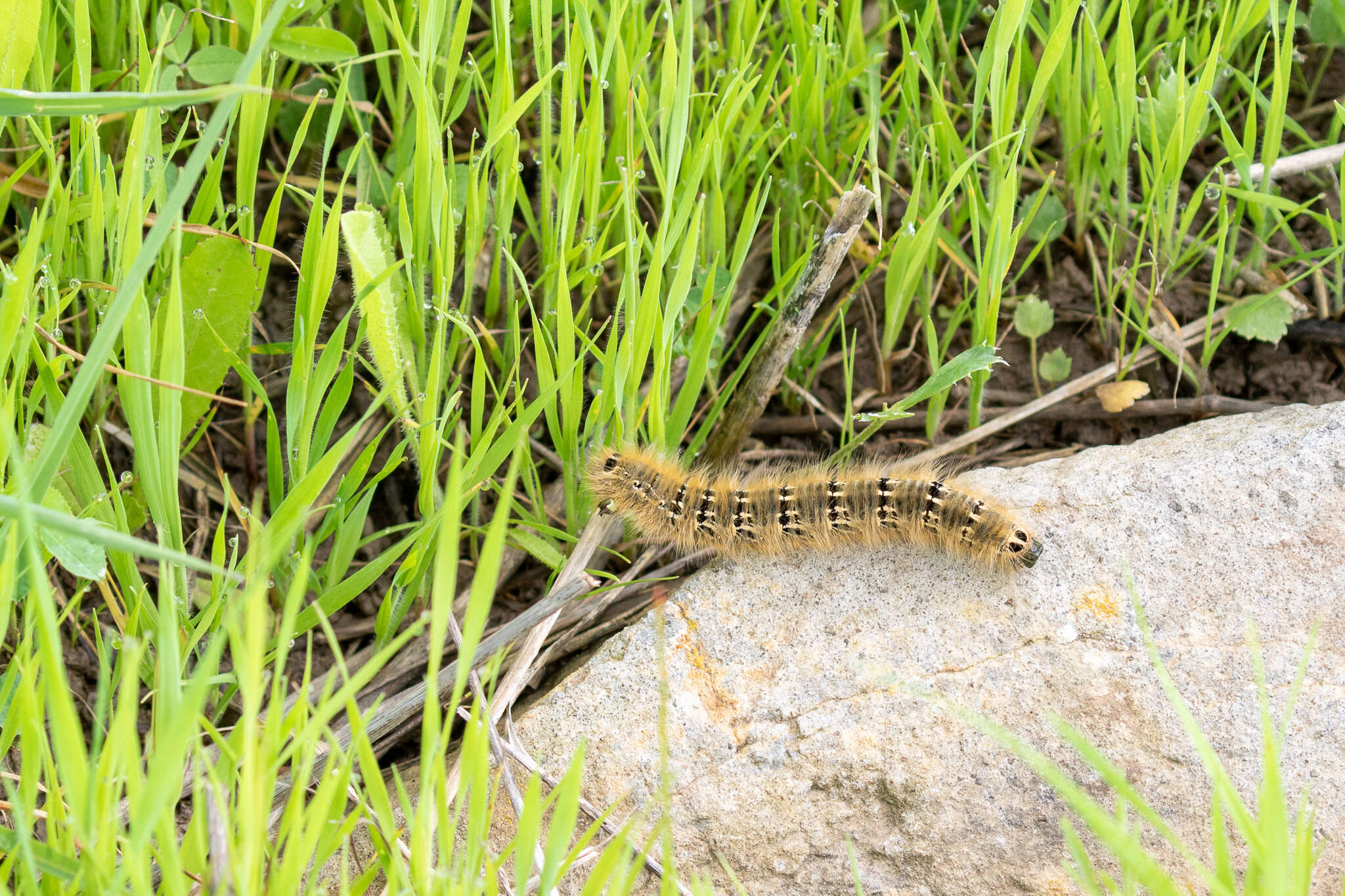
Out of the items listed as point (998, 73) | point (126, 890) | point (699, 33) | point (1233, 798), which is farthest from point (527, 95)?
point (1233, 798)

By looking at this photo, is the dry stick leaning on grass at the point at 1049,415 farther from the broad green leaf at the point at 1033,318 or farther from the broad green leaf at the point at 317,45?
the broad green leaf at the point at 317,45

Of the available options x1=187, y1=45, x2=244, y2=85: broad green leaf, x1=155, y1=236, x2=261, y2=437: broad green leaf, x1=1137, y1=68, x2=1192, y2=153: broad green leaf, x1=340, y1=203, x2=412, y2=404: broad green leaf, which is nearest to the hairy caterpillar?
x1=340, y1=203, x2=412, y2=404: broad green leaf

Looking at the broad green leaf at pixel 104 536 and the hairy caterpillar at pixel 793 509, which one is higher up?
the broad green leaf at pixel 104 536

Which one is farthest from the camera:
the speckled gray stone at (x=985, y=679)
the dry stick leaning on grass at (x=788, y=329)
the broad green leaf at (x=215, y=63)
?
the broad green leaf at (x=215, y=63)

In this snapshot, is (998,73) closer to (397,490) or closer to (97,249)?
(397,490)

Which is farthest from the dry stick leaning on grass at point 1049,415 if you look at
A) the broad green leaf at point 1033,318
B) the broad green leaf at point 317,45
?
the broad green leaf at point 317,45

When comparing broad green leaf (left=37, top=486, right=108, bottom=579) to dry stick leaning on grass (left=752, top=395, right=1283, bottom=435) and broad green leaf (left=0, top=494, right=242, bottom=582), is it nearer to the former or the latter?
broad green leaf (left=0, top=494, right=242, bottom=582)

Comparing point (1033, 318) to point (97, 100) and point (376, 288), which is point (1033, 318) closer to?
point (376, 288)
